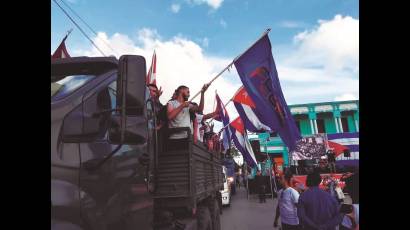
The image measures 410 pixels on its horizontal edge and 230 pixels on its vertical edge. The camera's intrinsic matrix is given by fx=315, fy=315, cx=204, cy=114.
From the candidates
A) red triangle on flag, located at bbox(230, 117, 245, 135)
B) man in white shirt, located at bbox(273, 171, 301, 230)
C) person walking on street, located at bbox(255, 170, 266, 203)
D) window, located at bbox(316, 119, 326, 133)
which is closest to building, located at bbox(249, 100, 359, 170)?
window, located at bbox(316, 119, 326, 133)

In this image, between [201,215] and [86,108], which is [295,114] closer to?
[201,215]

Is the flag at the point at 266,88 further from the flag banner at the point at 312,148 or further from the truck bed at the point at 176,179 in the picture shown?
the flag banner at the point at 312,148

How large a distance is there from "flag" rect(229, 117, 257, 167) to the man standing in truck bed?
28.0ft

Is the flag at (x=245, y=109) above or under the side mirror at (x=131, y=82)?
above

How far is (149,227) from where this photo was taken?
2.79m

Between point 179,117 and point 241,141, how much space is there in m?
9.22

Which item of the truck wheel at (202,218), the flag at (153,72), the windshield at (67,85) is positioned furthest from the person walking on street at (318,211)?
the flag at (153,72)

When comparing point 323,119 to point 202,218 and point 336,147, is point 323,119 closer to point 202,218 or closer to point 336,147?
point 336,147

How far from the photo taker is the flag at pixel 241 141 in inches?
516

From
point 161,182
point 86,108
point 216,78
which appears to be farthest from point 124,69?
point 216,78

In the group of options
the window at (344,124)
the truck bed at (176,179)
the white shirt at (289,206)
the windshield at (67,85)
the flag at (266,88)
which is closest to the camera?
the windshield at (67,85)

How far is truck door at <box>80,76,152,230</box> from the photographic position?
1907 mm

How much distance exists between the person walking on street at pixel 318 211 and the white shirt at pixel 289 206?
54.6 inches
